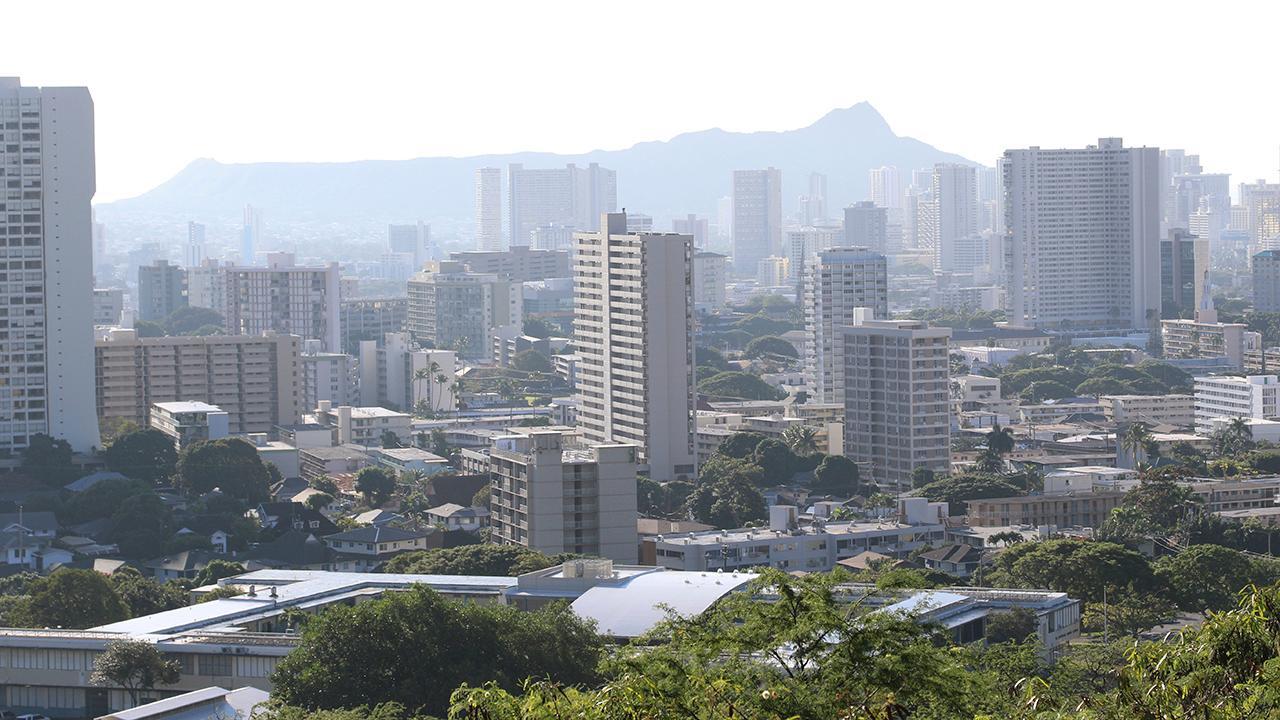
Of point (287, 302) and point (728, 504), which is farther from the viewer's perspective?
point (287, 302)

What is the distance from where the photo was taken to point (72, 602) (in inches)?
1017

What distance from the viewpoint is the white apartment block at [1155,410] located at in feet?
193

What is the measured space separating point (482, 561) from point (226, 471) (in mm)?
13398

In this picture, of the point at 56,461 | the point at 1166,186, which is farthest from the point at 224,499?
the point at 1166,186

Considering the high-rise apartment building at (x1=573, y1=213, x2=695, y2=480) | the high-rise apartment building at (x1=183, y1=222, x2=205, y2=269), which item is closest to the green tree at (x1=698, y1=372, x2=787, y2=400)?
the high-rise apartment building at (x1=573, y1=213, x2=695, y2=480)

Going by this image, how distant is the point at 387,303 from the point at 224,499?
1906 inches

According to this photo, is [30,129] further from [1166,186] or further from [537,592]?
[1166,186]

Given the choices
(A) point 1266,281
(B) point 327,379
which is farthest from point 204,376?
(A) point 1266,281

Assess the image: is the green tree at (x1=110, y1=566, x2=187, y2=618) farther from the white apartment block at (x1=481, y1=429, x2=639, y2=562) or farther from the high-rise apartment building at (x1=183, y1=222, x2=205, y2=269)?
the high-rise apartment building at (x1=183, y1=222, x2=205, y2=269)

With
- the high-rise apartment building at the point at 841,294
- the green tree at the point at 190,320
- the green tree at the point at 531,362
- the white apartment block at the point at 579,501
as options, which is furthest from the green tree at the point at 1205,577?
the green tree at the point at 190,320

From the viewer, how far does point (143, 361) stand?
51469 millimetres

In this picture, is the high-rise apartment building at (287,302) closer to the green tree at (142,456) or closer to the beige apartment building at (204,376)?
the beige apartment building at (204,376)

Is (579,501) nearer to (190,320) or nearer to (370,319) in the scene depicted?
(370,319)

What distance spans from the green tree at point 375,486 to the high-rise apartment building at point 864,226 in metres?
99.9
